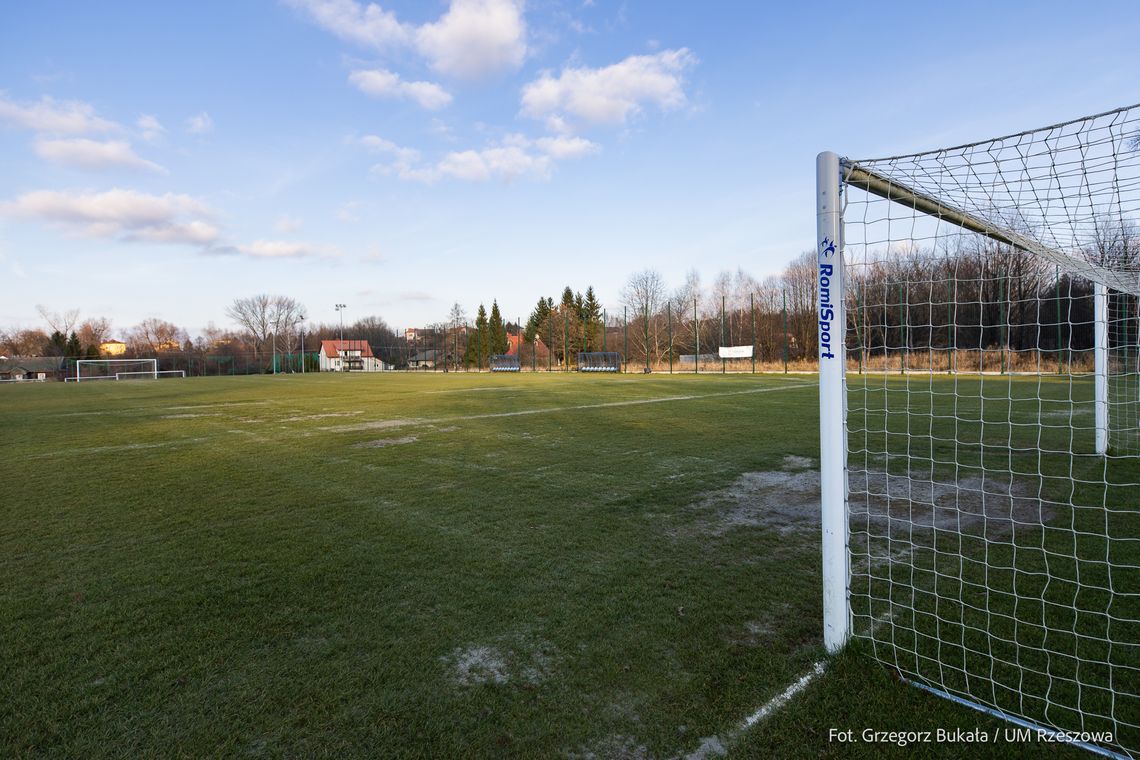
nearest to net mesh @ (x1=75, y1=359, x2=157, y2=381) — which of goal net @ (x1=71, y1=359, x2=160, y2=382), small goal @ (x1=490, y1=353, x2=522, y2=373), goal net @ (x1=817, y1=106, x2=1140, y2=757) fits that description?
goal net @ (x1=71, y1=359, x2=160, y2=382)

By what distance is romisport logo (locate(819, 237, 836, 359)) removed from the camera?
8.29ft

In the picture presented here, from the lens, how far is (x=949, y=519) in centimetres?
446

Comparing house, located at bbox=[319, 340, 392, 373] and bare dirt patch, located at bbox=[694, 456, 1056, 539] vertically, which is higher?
house, located at bbox=[319, 340, 392, 373]

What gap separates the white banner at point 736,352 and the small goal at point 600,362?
276 inches

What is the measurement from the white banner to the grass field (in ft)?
82.6

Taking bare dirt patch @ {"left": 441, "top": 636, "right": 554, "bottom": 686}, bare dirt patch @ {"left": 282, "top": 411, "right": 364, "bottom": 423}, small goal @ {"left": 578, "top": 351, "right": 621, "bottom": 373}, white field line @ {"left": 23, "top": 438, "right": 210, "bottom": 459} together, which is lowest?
bare dirt patch @ {"left": 441, "top": 636, "right": 554, "bottom": 686}

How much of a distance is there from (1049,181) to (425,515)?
464cm

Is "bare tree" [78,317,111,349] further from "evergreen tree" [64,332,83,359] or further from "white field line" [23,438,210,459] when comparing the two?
"white field line" [23,438,210,459]

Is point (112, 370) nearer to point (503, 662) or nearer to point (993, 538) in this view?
point (503, 662)

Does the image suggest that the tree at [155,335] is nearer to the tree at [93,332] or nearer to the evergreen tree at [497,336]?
the tree at [93,332]

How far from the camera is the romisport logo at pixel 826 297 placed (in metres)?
2.53

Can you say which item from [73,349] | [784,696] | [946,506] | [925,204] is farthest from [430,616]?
[73,349]

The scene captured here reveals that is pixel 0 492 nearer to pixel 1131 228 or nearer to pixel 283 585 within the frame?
pixel 283 585

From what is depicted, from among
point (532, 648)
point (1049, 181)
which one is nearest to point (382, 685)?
point (532, 648)
